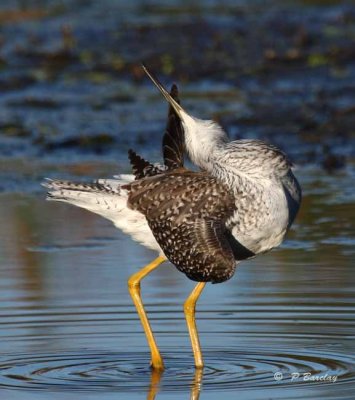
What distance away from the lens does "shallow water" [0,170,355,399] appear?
6.86 metres

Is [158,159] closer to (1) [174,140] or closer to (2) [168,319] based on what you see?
(2) [168,319]

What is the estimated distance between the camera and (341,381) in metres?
6.73

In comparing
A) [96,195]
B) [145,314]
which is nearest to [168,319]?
[145,314]

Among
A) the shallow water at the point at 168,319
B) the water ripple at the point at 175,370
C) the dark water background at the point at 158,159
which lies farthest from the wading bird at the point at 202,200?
the dark water background at the point at 158,159

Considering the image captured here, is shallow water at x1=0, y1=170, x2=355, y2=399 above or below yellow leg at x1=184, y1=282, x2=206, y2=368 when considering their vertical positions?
below

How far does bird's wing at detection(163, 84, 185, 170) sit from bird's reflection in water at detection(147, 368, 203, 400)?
116 cm

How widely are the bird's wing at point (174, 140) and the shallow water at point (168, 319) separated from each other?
1050 mm

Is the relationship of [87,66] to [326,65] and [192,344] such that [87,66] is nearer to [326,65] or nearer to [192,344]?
[326,65]

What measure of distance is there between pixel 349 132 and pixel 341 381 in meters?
7.43

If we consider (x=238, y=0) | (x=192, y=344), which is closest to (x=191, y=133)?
(x=192, y=344)

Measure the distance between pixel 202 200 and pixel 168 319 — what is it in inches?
47.2

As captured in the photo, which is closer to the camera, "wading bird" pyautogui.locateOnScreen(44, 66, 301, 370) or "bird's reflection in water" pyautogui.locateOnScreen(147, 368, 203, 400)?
"bird's reflection in water" pyautogui.locateOnScreen(147, 368, 203, 400)

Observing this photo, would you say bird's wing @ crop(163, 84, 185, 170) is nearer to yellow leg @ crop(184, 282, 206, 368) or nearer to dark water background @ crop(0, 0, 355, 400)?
yellow leg @ crop(184, 282, 206, 368)

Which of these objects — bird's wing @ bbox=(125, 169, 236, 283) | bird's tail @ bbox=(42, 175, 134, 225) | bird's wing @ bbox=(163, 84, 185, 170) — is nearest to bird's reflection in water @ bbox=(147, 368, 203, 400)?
bird's wing @ bbox=(125, 169, 236, 283)
